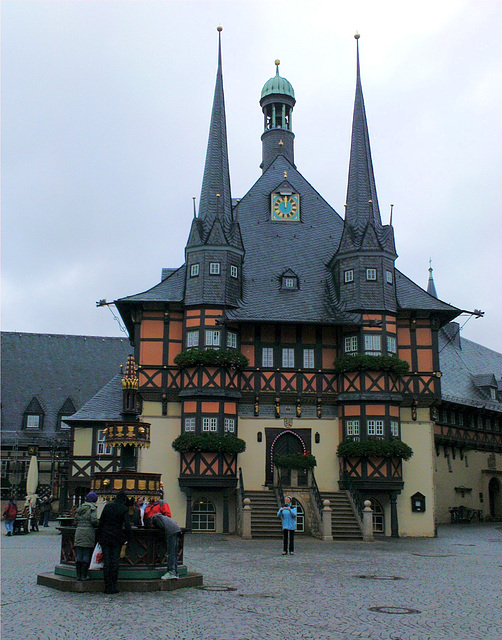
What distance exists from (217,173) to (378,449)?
607 inches

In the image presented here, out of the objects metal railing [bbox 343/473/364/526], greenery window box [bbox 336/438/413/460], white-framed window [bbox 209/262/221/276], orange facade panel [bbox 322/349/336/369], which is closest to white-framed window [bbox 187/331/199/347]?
white-framed window [bbox 209/262/221/276]

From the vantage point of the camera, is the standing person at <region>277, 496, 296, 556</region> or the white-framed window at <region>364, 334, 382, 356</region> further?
the white-framed window at <region>364, 334, 382, 356</region>

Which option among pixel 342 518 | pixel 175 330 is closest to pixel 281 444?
pixel 342 518

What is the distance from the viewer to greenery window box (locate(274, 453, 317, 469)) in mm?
34375

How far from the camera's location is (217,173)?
3888cm

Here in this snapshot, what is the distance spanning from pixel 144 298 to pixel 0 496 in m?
20.3

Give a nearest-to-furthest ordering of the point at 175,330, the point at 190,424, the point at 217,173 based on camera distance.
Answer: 1. the point at 190,424
2. the point at 175,330
3. the point at 217,173

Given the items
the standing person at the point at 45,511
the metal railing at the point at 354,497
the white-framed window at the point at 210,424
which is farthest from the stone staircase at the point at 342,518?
the standing person at the point at 45,511

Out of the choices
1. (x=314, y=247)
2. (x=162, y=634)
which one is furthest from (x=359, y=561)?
(x=314, y=247)

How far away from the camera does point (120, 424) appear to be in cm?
1658

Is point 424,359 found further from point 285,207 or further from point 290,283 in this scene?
point 285,207

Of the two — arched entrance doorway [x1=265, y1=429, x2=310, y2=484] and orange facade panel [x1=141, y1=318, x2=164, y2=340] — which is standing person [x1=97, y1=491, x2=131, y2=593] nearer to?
arched entrance doorway [x1=265, y1=429, x2=310, y2=484]

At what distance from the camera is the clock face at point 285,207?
1628 inches

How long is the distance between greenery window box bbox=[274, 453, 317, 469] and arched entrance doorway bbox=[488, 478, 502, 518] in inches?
1019
